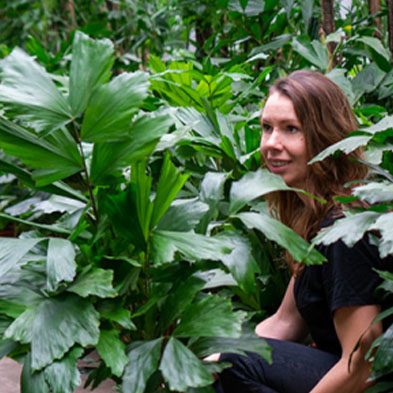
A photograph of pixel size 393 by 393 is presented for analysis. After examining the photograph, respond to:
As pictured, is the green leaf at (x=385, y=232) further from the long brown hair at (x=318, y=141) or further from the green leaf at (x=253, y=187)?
the long brown hair at (x=318, y=141)

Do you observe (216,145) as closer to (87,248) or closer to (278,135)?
(278,135)

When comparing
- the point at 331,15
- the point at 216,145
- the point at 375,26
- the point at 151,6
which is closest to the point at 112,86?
the point at 216,145

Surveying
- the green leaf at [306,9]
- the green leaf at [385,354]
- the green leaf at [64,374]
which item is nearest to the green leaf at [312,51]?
the green leaf at [306,9]

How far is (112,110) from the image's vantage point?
1333mm

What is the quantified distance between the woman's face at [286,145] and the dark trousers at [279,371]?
41 cm

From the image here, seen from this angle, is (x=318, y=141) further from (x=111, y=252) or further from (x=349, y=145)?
(x=111, y=252)

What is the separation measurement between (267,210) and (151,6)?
142 inches

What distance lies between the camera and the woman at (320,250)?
4.45 feet

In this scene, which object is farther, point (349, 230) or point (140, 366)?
point (140, 366)

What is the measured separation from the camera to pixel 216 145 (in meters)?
1.93

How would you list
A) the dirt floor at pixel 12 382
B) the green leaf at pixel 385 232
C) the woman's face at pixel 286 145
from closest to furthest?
the green leaf at pixel 385 232 < the woman's face at pixel 286 145 < the dirt floor at pixel 12 382

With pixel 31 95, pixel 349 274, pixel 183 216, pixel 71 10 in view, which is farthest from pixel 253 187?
pixel 71 10

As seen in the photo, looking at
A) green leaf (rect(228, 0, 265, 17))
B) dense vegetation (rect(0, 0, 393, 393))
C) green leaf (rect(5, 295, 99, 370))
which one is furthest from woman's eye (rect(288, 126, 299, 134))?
green leaf (rect(228, 0, 265, 17))

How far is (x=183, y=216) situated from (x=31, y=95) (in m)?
0.40
